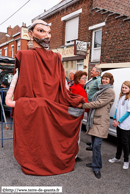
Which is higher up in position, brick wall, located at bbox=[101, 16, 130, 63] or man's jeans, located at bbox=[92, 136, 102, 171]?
brick wall, located at bbox=[101, 16, 130, 63]

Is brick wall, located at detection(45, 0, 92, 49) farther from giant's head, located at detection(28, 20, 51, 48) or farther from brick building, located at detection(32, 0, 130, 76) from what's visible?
giant's head, located at detection(28, 20, 51, 48)

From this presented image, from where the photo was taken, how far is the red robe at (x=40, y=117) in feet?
9.46

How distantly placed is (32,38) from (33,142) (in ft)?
5.58

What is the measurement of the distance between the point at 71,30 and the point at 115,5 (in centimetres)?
318

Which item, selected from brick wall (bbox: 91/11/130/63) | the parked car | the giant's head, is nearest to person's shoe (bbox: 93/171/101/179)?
the giant's head

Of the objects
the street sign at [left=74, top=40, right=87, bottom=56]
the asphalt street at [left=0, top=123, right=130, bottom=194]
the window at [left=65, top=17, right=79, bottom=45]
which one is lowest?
the asphalt street at [left=0, top=123, right=130, bottom=194]

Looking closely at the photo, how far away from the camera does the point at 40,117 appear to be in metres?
2.89

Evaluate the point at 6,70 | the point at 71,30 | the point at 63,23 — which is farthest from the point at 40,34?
the point at 63,23

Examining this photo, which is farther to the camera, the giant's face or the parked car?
the parked car

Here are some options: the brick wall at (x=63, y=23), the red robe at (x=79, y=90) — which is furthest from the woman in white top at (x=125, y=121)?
the brick wall at (x=63, y=23)

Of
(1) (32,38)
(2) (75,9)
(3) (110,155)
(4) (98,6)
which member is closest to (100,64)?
(4) (98,6)

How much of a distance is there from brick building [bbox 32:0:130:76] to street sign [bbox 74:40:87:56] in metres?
0.27

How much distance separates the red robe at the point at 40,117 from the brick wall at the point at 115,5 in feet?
31.7

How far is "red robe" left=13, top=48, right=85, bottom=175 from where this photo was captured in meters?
2.88
